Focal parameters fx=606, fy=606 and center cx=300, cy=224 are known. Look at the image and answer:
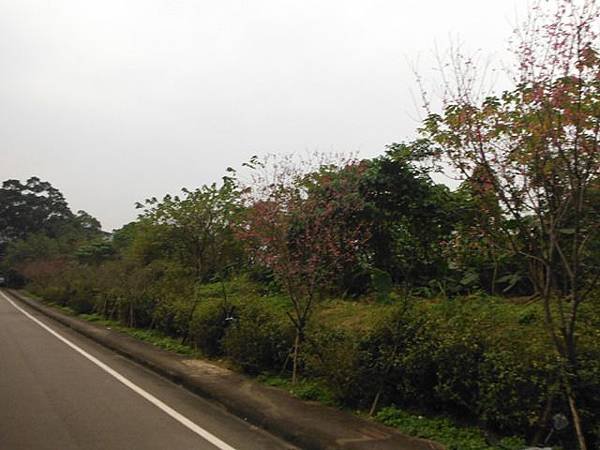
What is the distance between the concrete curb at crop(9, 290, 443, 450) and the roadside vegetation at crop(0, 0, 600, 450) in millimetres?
348

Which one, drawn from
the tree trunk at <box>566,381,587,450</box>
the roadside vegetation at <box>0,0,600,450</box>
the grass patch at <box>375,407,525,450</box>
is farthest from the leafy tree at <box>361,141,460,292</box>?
the tree trunk at <box>566,381,587,450</box>

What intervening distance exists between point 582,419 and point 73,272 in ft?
104

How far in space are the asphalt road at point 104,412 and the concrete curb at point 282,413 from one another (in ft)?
0.62

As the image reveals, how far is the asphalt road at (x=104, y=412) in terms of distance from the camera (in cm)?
681

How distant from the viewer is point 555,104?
18.9 feet

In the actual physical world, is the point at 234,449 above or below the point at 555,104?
below

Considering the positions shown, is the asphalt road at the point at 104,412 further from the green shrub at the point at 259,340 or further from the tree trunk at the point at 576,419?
the tree trunk at the point at 576,419

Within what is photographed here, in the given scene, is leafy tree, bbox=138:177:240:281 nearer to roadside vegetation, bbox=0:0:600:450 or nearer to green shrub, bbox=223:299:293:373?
roadside vegetation, bbox=0:0:600:450

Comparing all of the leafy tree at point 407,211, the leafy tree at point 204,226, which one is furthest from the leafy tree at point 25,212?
the leafy tree at point 407,211

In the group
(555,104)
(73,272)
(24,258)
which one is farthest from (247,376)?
(24,258)

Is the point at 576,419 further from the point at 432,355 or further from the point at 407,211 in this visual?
the point at 407,211

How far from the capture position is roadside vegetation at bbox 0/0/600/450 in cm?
596

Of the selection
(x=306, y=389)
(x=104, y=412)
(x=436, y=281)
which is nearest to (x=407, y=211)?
(x=436, y=281)

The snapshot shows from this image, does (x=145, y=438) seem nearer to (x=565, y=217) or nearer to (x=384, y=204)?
(x=565, y=217)
